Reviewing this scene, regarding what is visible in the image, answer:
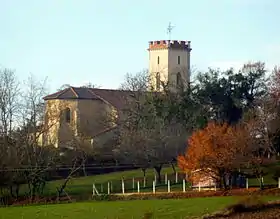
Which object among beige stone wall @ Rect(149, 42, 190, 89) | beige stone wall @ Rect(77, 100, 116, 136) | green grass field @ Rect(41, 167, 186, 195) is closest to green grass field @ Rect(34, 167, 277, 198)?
green grass field @ Rect(41, 167, 186, 195)

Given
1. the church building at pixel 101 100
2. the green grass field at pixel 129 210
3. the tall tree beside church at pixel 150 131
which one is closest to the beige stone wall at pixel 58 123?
the church building at pixel 101 100

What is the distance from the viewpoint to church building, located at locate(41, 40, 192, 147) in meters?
68.1

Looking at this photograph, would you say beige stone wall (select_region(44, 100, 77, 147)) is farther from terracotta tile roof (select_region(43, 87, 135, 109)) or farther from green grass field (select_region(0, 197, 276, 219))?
green grass field (select_region(0, 197, 276, 219))

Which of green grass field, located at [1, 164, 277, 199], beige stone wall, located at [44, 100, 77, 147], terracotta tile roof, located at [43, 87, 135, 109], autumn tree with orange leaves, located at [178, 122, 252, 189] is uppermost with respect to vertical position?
terracotta tile roof, located at [43, 87, 135, 109]

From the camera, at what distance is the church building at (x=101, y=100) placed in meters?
68.1

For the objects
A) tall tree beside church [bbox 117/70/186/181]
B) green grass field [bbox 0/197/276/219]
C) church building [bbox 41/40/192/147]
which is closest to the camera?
green grass field [bbox 0/197/276/219]

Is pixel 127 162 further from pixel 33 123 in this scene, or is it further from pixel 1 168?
pixel 1 168

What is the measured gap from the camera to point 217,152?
40.2 metres

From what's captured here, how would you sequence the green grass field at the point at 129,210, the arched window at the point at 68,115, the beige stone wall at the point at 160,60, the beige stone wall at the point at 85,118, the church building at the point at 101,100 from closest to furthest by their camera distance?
the green grass field at the point at 129,210
the beige stone wall at the point at 85,118
the church building at the point at 101,100
the arched window at the point at 68,115
the beige stone wall at the point at 160,60

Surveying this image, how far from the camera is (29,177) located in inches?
1795

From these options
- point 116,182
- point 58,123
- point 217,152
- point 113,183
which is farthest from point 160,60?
point 217,152

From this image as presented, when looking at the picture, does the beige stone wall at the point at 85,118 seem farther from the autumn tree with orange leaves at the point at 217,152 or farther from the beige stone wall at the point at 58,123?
the autumn tree with orange leaves at the point at 217,152

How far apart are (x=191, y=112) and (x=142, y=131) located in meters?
6.37

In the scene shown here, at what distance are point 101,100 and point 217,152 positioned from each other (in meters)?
37.3
